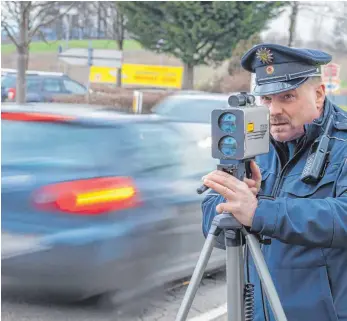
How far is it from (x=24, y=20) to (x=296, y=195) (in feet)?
26.9

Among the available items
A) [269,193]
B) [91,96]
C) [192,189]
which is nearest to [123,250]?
[192,189]

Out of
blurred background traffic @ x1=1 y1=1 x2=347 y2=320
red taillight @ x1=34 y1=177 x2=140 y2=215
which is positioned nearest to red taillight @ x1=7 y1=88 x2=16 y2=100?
blurred background traffic @ x1=1 y1=1 x2=347 y2=320

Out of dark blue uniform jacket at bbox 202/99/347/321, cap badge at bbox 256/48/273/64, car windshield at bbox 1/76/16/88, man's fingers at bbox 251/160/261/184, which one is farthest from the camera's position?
car windshield at bbox 1/76/16/88

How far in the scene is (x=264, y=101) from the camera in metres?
1.70

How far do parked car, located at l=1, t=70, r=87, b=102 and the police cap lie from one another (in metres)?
9.53

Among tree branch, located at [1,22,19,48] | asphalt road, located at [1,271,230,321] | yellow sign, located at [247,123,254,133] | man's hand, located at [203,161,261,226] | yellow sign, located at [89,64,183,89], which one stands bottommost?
asphalt road, located at [1,271,230,321]

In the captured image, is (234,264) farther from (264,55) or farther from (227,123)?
(264,55)

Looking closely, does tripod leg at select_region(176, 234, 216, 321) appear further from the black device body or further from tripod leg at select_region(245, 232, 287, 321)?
the black device body

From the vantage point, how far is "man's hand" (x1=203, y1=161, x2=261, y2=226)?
148 centimetres

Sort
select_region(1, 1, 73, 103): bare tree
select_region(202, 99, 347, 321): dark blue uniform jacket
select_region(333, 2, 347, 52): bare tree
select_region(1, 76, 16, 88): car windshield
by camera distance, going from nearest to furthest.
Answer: select_region(202, 99, 347, 321): dark blue uniform jacket < select_region(1, 1, 73, 103): bare tree < select_region(333, 2, 347, 52): bare tree < select_region(1, 76, 16, 88): car windshield

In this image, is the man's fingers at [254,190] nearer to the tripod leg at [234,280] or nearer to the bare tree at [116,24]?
the tripod leg at [234,280]

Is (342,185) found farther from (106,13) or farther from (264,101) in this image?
(106,13)

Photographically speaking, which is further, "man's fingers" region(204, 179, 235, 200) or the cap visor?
the cap visor

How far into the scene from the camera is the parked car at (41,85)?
11.3 m
